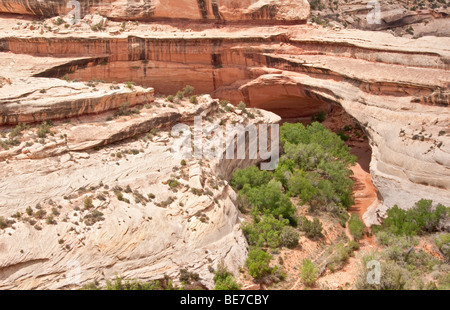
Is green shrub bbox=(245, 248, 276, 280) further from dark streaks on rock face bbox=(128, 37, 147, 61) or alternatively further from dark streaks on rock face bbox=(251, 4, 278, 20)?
dark streaks on rock face bbox=(251, 4, 278, 20)

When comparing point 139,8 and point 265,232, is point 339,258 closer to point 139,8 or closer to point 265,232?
point 265,232

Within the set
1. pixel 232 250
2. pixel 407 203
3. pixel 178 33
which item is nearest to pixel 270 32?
pixel 178 33

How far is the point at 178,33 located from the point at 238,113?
235 inches

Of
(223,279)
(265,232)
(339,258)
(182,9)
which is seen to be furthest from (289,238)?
(182,9)

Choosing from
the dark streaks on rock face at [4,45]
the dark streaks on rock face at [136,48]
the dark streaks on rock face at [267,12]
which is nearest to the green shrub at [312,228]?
the dark streaks on rock face at [267,12]

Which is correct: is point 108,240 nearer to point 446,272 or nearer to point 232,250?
point 232,250

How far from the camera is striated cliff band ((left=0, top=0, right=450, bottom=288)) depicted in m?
15.9

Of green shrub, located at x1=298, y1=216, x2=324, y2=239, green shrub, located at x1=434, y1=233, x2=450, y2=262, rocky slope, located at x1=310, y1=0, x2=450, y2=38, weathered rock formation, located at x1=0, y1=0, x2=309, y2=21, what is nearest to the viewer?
green shrub, located at x1=434, y1=233, x2=450, y2=262

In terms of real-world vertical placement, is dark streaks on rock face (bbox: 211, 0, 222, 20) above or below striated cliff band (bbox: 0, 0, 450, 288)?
above

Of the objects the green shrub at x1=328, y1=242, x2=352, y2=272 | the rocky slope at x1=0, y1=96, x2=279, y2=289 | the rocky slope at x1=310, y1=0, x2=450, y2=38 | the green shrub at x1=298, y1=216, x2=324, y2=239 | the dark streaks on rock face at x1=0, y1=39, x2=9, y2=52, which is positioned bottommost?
the green shrub at x1=328, y1=242, x2=352, y2=272

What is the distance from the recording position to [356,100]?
2484 centimetres

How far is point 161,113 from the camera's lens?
72.1 feet

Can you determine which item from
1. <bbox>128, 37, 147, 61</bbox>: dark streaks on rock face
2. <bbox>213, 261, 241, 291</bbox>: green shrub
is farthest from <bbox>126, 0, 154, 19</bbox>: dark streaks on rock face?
<bbox>213, 261, 241, 291</bbox>: green shrub

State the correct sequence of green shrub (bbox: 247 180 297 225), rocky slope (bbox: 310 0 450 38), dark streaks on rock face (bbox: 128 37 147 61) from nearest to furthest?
green shrub (bbox: 247 180 297 225), dark streaks on rock face (bbox: 128 37 147 61), rocky slope (bbox: 310 0 450 38)
